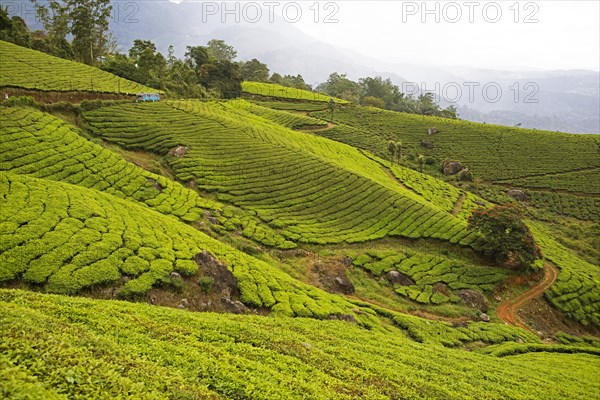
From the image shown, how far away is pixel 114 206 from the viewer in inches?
909

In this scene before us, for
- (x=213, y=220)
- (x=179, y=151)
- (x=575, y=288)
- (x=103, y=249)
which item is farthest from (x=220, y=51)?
(x=103, y=249)

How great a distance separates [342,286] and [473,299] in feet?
40.6

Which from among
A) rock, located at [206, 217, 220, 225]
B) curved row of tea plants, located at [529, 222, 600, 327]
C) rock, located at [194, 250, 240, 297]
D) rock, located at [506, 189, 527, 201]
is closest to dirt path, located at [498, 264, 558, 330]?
curved row of tea plants, located at [529, 222, 600, 327]

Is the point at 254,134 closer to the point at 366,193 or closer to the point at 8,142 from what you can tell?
the point at 366,193

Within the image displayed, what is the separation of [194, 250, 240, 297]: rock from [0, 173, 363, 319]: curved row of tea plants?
410mm

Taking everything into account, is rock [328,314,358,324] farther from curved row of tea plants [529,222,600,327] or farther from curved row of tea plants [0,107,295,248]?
curved row of tea plants [529,222,600,327]

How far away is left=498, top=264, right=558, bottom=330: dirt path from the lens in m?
31.1

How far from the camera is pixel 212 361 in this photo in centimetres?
980

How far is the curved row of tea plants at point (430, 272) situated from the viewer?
1200 inches

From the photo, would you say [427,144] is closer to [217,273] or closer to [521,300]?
[521,300]

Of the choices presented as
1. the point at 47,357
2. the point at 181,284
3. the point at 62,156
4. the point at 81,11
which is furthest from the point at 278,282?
the point at 81,11

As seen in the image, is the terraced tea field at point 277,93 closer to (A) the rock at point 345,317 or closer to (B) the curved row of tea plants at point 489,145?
(B) the curved row of tea plants at point 489,145

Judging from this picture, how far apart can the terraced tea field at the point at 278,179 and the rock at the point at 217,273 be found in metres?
13.0

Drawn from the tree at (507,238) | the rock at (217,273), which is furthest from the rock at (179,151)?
the tree at (507,238)
